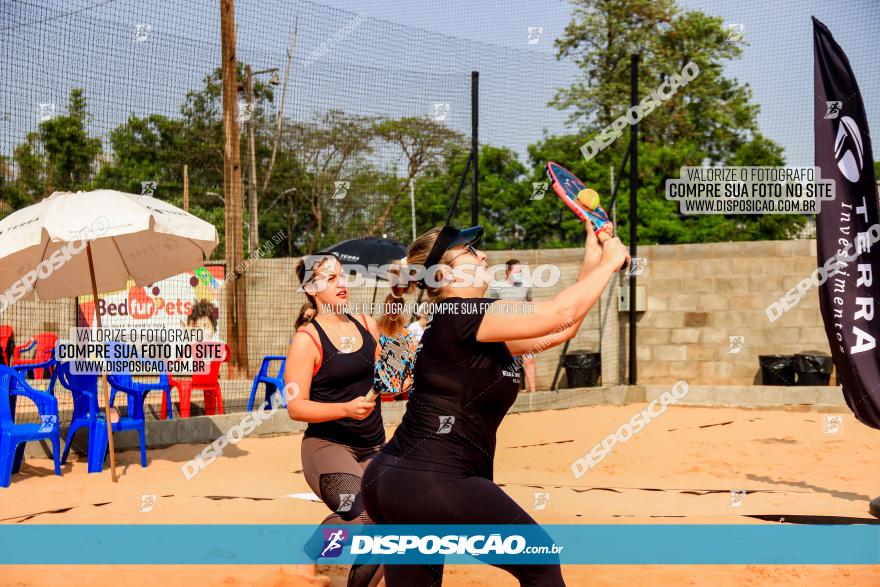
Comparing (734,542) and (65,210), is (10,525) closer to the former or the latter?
(65,210)

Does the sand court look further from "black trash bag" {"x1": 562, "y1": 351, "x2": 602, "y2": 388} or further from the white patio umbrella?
"black trash bag" {"x1": 562, "y1": 351, "x2": 602, "y2": 388}

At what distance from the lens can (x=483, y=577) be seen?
194 inches

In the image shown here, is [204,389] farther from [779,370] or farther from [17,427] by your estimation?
[779,370]

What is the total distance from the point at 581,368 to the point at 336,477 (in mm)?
9474

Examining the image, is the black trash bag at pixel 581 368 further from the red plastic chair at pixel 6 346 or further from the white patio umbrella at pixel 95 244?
the red plastic chair at pixel 6 346

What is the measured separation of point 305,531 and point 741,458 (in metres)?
4.85

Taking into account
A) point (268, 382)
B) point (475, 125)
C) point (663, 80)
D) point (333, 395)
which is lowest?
point (268, 382)

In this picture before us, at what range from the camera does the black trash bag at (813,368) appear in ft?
40.3

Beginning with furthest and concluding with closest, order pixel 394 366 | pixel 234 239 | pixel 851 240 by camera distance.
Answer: pixel 234 239
pixel 851 240
pixel 394 366

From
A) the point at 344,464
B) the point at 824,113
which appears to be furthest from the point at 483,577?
the point at 824,113

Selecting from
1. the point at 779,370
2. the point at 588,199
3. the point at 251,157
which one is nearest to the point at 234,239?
the point at 251,157

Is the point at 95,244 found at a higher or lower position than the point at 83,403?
higher

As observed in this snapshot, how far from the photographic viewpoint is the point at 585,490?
7180mm

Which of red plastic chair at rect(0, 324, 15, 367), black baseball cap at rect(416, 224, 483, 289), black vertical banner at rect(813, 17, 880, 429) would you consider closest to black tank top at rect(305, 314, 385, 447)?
black baseball cap at rect(416, 224, 483, 289)
